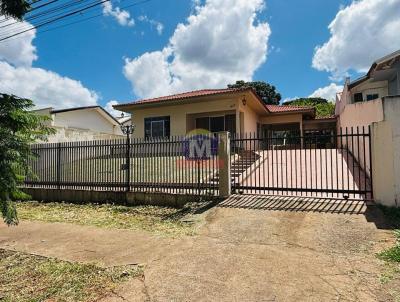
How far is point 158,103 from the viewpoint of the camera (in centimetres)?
1675

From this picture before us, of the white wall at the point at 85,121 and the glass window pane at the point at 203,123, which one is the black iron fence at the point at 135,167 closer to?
the glass window pane at the point at 203,123

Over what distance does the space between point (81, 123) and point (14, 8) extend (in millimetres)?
21166

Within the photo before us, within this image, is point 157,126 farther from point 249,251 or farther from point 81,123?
point 249,251

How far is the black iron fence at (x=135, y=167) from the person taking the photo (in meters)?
8.79

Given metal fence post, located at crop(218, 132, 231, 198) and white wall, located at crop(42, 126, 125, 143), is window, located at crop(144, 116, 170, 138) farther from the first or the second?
metal fence post, located at crop(218, 132, 231, 198)

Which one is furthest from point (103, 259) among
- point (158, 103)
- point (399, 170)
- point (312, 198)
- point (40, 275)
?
point (158, 103)

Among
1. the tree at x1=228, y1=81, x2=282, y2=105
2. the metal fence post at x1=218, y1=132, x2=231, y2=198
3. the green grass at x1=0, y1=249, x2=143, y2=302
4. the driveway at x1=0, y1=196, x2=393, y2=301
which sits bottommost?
the green grass at x1=0, y1=249, x2=143, y2=302

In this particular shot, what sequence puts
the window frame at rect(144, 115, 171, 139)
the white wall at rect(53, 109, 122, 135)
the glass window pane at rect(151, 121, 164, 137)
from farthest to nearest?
the white wall at rect(53, 109, 122, 135), the glass window pane at rect(151, 121, 164, 137), the window frame at rect(144, 115, 171, 139)

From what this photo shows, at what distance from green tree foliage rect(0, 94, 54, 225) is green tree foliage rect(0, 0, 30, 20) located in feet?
4.06

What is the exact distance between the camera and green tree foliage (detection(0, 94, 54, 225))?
428cm

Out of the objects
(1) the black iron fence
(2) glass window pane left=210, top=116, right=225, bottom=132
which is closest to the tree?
(2) glass window pane left=210, top=116, right=225, bottom=132

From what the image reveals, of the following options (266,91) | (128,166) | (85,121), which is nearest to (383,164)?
(128,166)

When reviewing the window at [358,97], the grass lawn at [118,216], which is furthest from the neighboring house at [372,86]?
the grass lawn at [118,216]

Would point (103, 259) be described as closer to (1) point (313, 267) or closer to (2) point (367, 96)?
(1) point (313, 267)
